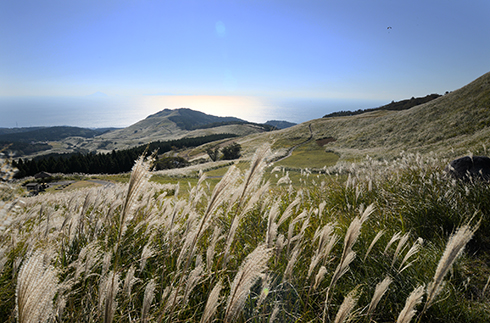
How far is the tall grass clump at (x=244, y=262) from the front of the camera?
138cm

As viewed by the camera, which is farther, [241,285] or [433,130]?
[433,130]

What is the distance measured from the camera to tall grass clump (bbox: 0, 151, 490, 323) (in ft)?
4.52

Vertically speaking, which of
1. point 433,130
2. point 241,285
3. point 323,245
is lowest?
point 323,245

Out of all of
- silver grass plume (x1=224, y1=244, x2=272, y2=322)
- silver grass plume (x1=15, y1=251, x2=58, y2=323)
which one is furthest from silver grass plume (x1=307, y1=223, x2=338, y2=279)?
silver grass plume (x1=15, y1=251, x2=58, y2=323)

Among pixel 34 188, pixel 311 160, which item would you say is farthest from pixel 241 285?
pixel 311 160

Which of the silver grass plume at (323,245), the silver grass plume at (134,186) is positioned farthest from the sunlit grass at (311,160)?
the silver grass plume at (134,186)

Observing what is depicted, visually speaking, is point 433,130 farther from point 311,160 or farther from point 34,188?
point 34,188

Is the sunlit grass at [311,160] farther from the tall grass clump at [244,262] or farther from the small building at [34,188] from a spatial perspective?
the tall grass clump at [244,262]

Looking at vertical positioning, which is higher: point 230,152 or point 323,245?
point 323,245

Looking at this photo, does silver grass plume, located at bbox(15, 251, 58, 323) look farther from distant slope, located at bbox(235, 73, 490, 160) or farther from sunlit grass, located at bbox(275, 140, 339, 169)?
sunlit grass, located at bbox(275, 140, 339, 169)

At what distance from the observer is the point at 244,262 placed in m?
1.74

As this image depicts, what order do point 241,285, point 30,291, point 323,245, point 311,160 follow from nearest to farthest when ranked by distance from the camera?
point 30,291
point 241,285
point 323,245
point 311,160

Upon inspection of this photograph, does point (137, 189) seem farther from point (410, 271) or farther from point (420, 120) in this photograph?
point (420, 120)

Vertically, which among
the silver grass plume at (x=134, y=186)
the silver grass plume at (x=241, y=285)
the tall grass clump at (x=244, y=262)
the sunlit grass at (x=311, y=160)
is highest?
the silver grass plume at (x=134, y=186)
